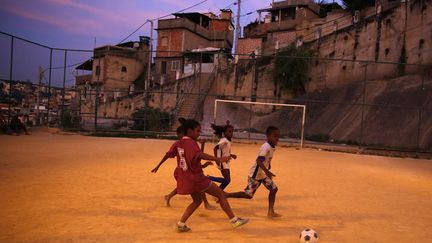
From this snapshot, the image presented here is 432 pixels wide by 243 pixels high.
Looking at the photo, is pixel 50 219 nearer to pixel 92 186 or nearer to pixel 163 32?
pixel 92 186

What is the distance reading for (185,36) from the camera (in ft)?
147

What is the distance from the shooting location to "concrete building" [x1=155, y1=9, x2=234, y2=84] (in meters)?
43.1

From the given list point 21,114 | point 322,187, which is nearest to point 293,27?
point 21,114

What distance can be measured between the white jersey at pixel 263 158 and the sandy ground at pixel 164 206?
0.59 meters

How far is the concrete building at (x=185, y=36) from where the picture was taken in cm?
4309

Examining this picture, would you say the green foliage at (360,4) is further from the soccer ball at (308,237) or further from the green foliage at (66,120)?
the soccer ball at (308,237)

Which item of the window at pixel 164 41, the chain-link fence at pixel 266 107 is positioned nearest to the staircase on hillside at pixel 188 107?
the chain-link fence at pixel 266 107

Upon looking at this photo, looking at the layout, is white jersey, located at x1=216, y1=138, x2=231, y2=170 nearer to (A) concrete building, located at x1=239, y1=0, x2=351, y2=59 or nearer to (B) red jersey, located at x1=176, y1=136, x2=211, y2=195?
(B) red jersey, located at x1=176, y1=136, x2=211, y2=195

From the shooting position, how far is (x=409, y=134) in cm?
2005

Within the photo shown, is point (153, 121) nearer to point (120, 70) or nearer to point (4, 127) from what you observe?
point (4, 127)

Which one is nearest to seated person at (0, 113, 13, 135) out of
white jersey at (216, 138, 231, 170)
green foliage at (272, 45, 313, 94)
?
white jersey at (216, 138, 231, 170)

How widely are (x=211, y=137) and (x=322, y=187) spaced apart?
12.1m

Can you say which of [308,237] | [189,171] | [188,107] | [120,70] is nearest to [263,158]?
[189,171]

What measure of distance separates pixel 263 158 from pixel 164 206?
1.73 m
